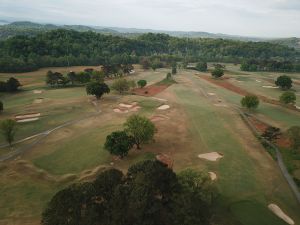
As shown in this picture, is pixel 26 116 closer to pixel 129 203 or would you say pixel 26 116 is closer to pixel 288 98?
pixel 129 203

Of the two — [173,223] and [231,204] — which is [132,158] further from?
[173,223]

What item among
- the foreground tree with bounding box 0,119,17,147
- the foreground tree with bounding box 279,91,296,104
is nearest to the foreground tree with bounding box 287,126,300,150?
the foreground tree with bounding box 279,91,296,104

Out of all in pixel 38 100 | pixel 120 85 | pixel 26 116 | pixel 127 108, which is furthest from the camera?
pixel 120 85

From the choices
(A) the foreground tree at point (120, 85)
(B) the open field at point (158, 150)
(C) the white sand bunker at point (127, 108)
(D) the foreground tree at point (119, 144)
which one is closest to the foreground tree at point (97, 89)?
(B) the open field at point (158, 150)

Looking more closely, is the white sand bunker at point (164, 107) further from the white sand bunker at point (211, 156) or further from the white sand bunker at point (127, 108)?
the white sand bunker at point (211, 156)

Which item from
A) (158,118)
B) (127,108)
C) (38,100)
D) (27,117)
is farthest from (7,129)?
(38,100)
